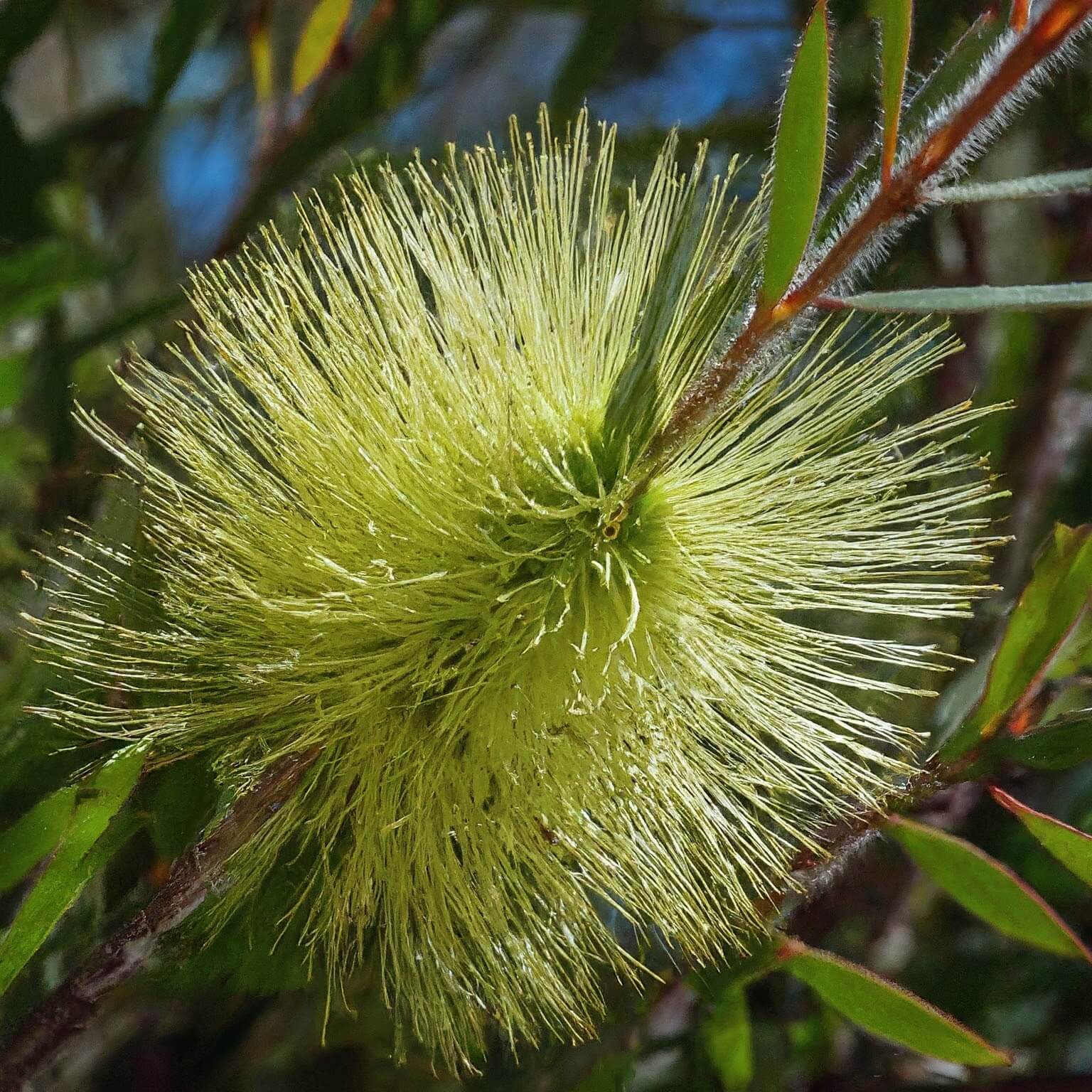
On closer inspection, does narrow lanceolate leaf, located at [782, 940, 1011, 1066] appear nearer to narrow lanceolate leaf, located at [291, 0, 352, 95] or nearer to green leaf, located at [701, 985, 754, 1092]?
green leaf, located at [701, 985, 754, 1092]

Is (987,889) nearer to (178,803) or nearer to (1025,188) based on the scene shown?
(1025,188)

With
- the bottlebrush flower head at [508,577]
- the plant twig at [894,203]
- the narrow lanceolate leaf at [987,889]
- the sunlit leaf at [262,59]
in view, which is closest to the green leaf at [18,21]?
the sunlit leaf at [262,59]

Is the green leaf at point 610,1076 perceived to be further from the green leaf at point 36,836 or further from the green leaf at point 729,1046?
the green leaf at point 36,836

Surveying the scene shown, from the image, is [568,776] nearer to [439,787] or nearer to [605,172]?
[439,787]

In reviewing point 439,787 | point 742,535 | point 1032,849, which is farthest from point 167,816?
point 1032,849

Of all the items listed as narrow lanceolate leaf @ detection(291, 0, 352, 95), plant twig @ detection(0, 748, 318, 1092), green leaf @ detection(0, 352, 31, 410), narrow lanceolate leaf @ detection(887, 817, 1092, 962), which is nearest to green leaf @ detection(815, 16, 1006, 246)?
narrow lanceolate leaf @ detection(887, 817, 1092, 962)

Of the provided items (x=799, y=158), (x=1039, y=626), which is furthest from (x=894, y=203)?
(x=1039, y=626)

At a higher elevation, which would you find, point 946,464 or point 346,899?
point 946,464
